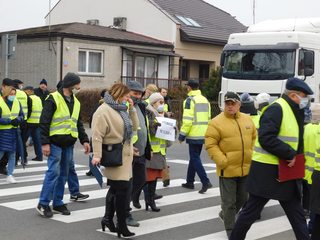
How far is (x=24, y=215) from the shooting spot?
7.72 metres

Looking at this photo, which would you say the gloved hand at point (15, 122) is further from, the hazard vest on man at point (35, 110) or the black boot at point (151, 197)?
the black boot at point (151, 197)

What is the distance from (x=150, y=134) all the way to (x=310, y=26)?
10654 mm

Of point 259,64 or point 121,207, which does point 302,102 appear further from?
point 259,64

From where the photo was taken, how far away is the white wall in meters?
34.2

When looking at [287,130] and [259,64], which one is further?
[259,64]

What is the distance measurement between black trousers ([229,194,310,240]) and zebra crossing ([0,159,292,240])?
3.87 feet

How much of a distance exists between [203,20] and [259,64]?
22498 mm

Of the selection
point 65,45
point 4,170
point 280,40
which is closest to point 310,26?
point 280,40

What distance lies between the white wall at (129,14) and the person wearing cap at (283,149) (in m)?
28.5

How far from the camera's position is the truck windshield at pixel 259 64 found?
15.7 m

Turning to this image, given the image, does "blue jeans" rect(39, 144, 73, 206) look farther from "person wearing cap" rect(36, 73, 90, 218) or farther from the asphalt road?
the asphalt road

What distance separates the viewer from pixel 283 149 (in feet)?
17.7

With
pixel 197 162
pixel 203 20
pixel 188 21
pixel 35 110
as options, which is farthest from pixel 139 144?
pixel 203 20

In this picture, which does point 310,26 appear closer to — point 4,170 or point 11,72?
point 4,170
